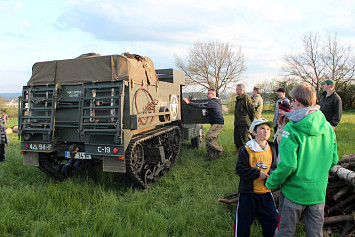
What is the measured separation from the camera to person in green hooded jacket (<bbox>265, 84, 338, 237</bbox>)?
2.31 meters

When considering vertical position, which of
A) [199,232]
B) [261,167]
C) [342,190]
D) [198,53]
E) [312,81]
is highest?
[198,53]

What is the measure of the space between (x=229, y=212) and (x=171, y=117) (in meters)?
3.46

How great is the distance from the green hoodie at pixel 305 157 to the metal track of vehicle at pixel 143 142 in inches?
116

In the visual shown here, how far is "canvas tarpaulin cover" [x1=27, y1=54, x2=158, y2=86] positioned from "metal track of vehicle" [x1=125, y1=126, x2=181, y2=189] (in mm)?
1152

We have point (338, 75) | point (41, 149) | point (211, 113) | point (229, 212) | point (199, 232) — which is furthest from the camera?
point (338, 75)

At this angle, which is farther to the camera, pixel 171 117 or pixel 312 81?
pixel 312 81

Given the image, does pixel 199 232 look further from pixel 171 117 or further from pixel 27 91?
pixel 27 91

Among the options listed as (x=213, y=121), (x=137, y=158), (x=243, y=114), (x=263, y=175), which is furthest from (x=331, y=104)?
(x=137, y=158)

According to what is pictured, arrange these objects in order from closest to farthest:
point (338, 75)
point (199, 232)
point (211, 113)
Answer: point (199, 232)
point (211, 113)
point (338, 75)

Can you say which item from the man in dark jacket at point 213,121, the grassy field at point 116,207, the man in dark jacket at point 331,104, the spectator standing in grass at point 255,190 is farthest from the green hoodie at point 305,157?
the man in dark jacket at point 213,121

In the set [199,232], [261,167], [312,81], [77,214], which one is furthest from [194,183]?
[312,81]

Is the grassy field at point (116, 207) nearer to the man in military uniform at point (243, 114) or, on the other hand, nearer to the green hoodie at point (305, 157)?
the green hoodie at point (305, 157)

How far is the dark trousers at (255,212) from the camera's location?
9.46 feet

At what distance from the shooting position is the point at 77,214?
407 centimetres
